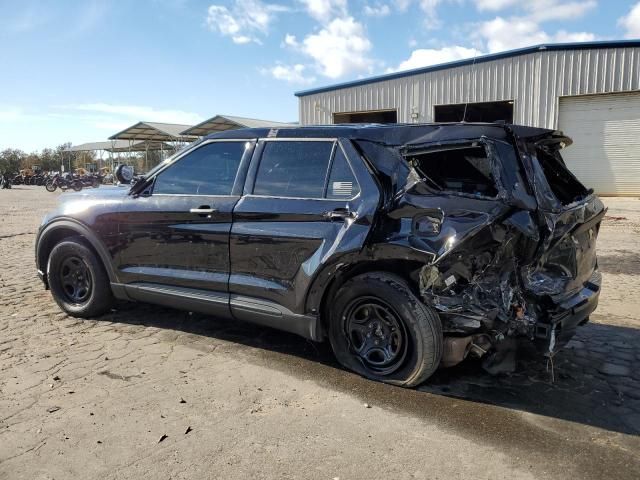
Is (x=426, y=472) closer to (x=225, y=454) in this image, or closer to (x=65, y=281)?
(x=225, y=454)

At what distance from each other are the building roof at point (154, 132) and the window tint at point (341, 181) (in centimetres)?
2976

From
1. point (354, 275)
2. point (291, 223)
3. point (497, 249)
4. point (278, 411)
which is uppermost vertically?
point (291, 223)

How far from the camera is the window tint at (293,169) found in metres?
3.87

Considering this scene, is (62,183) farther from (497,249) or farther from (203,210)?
(497,249)

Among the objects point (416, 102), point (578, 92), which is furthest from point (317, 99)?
point (578, 92)

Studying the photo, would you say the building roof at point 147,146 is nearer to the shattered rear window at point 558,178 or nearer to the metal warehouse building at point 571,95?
the metal warehouse building at point 571,95

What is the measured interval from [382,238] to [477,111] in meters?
19.2

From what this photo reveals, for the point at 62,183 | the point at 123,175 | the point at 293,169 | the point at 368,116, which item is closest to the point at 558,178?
the point at 293,169

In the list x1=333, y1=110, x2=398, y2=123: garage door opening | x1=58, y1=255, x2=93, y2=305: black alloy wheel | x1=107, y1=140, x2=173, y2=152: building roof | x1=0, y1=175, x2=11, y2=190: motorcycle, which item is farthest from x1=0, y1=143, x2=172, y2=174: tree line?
x1=58, y1=255, x2=93, y2=305: black alloy wheel

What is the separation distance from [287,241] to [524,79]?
53.6 ft

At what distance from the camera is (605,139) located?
1703 centimetres

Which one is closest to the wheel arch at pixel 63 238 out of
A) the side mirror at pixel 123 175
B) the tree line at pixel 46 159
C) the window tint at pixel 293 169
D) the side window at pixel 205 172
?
the side mirror at pixel 123 175

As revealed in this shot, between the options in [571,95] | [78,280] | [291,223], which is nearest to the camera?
[291,223]

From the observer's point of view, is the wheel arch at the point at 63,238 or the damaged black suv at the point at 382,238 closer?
the damaged black suv at the point at 382,238
